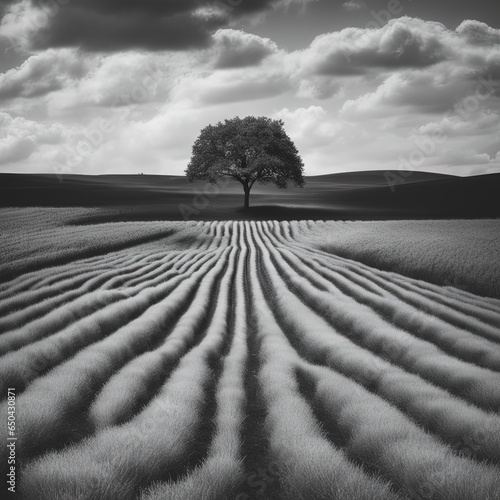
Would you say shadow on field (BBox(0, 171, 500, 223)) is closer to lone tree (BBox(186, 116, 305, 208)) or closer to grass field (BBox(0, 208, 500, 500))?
lone tree (BBox(186, 116, 305, 208))

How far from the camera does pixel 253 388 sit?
793 centimetres

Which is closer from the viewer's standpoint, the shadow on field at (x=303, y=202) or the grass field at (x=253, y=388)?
the grass field at (x=253, y=388)

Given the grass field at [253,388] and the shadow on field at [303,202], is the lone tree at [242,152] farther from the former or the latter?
the grass field at [253,388]

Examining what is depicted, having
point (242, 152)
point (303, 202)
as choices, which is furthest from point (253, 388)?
point (303, 202)

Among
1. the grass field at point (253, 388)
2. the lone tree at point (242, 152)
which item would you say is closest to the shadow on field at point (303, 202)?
the lone tree at point (242, 152)

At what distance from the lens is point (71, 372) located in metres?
7.05

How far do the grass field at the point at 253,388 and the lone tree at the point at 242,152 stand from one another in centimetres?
4345

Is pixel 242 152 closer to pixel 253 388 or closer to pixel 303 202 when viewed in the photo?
pixel 303 202

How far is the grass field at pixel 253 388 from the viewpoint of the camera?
400 centimetres

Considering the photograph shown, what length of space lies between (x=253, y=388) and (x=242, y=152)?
185 feet

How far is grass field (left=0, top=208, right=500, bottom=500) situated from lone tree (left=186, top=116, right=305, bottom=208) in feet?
143

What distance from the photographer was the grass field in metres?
4.00

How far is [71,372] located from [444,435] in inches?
250

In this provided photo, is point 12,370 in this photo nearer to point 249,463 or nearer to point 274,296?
point 249,463
